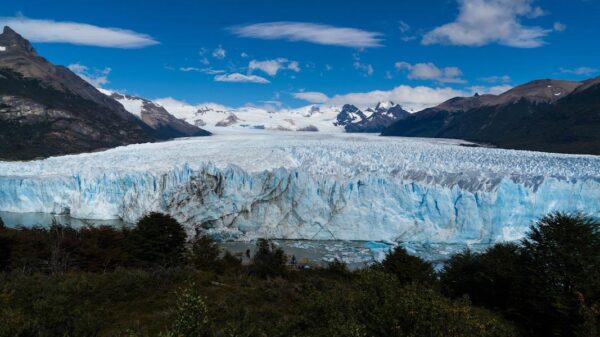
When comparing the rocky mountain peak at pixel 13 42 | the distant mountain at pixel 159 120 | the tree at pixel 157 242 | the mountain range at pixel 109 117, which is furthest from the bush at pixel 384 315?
the distant mountain at pixel 159 120

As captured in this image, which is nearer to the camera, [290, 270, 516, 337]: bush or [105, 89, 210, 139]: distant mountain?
[290, 270, 516, 337]: bush

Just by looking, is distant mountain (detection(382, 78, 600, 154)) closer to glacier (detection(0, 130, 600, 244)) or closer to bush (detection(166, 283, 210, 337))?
glacier (detection(0, 130, 600, 244))

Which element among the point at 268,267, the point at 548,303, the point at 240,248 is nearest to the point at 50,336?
the point at 548,303

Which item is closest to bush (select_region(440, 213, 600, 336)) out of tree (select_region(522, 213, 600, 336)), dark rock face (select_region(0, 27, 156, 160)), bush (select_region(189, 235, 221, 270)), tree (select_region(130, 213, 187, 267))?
tree (select_region(522, 213, 600, 336))

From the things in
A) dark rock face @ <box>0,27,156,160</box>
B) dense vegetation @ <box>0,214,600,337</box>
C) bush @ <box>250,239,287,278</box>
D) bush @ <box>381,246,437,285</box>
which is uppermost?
dark rock face @ <box>0,27,156,160</box>

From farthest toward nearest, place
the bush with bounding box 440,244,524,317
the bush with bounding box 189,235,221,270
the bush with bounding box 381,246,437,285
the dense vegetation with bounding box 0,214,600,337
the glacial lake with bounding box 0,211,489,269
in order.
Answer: the glacial lake with bounding box 0,211,489,269, the bush with bounding box 189,235,221,270, the bush with bounding box 381,246,437,285, the bush with bounding box 440,244,524,317, the dense vegetation with bounding box 0,214,600,337

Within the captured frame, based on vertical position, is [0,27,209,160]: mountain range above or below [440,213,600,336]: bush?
above

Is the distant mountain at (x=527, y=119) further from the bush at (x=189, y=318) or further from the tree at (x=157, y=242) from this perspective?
the bush at (x=189, y=318)

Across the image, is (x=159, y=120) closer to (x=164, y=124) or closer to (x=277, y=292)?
(x=164, y=124)
